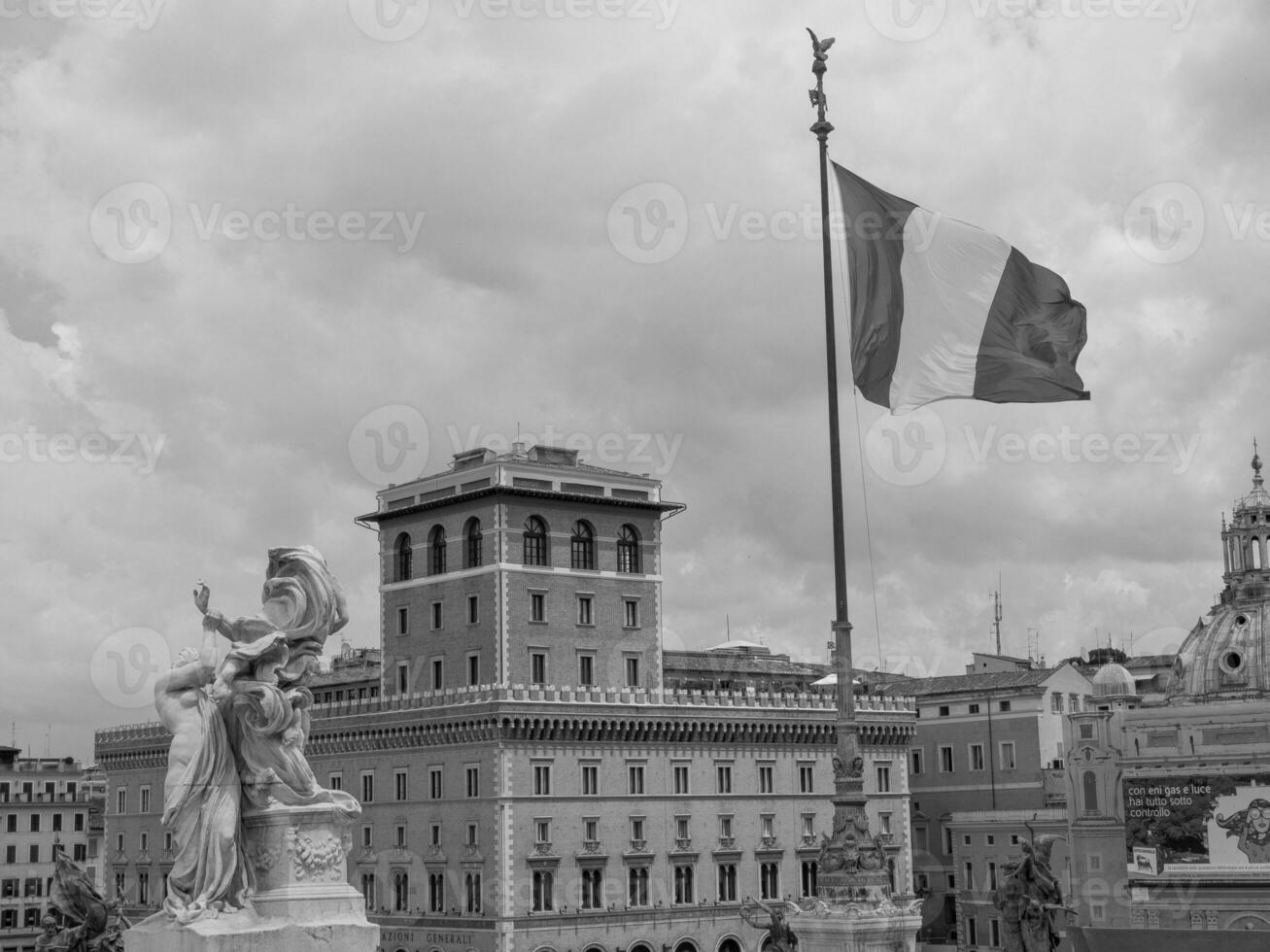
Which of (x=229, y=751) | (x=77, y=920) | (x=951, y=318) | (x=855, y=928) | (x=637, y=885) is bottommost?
(x=637, y=885)

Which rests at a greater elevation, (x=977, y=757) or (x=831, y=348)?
(x=831, y=348)

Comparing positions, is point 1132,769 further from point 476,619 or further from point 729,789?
point 476,619

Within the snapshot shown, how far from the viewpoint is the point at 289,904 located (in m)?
9.34

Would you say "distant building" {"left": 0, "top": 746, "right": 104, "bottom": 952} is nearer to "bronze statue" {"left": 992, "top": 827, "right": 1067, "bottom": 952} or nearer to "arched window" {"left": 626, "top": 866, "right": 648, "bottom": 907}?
"arched window" {"left": 626, "top": 866, "right": 648, "bottom": 907}

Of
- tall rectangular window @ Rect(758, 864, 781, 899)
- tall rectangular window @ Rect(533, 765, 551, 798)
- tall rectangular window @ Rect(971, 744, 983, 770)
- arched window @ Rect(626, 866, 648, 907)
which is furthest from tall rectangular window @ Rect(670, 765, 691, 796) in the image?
tall rectangular window @ Rect(971, 744, 983, 770)

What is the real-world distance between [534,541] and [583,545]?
265cm

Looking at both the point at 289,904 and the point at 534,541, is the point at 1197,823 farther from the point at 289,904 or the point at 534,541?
the point at 289,904

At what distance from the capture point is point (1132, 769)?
92438 millimetres

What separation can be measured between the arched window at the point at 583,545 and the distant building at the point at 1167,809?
30.4 m

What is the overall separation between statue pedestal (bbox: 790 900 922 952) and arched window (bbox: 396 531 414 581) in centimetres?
5545

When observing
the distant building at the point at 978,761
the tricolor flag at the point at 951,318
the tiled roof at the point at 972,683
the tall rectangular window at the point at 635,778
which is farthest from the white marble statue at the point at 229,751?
the tiled roof at the point at 972,683

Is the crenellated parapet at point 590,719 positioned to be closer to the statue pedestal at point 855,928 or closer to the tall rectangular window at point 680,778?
the tall rectangular window at point 680,778

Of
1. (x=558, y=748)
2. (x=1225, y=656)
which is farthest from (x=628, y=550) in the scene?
(x=1225, y=656)

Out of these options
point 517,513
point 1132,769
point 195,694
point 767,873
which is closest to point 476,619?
point 517,513
